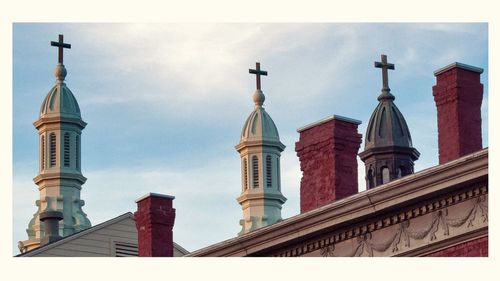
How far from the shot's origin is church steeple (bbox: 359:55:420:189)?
55.9 m

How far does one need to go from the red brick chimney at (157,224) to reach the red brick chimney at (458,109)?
9013mm

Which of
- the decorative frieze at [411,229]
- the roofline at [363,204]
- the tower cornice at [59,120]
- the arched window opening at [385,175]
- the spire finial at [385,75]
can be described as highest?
the tower cornice at [59,120]

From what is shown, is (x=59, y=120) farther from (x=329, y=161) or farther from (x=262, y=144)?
(x=329, y=161)

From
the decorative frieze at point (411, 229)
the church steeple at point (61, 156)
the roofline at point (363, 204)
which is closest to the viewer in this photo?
the roofline at point (363, 204)

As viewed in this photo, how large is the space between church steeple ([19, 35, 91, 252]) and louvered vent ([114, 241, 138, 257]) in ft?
69.7

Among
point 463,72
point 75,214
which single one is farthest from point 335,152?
point 75,214

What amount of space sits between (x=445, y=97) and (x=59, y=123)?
132 ft

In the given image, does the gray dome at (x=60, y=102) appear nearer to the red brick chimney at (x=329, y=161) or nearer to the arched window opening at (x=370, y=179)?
the arched window opening at (x=370, y=179)

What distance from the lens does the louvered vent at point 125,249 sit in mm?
54969

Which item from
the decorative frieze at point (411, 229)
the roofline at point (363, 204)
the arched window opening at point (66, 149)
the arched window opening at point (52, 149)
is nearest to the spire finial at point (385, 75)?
the roofline at point (363, 204)

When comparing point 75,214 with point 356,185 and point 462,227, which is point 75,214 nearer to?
point 356,185

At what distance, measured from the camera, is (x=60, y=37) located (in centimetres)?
7788

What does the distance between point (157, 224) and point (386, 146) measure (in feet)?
43.1

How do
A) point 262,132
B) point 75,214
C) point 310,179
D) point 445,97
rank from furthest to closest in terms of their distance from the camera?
1. point 262,132
2. point 75,214
3. point 310,179
4. point 445,97
